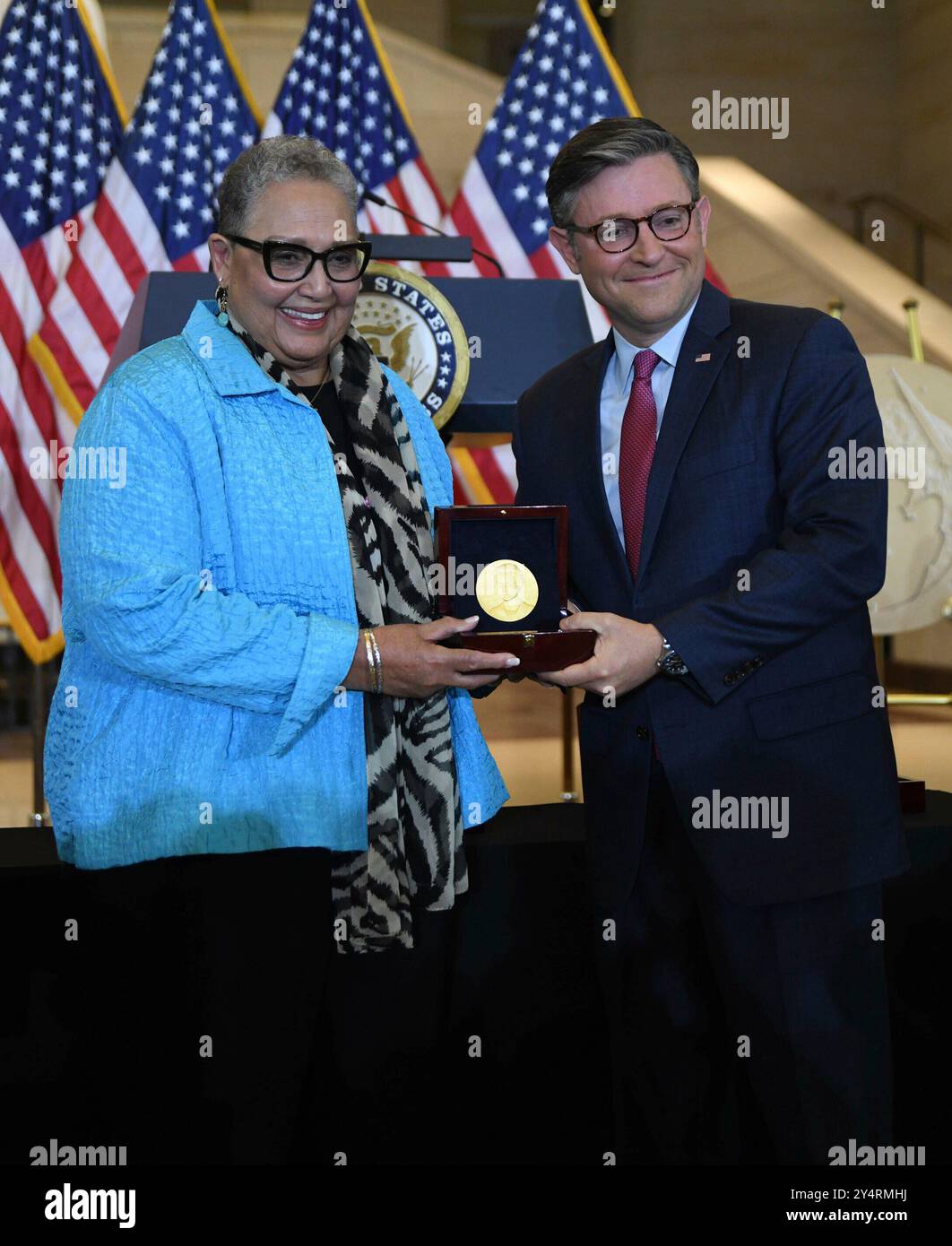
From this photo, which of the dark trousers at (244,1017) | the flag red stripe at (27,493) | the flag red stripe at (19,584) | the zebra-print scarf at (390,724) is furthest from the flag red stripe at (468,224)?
the dark trousers at (244,1017)

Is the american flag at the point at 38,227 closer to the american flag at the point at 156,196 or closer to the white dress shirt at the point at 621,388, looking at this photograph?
the american flag at the point at 156,196

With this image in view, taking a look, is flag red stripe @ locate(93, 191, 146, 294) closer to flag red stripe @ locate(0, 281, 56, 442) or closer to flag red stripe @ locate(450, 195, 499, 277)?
flag red stripe @ locate(0, 281, 56, 442)

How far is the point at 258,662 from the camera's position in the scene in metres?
1.79

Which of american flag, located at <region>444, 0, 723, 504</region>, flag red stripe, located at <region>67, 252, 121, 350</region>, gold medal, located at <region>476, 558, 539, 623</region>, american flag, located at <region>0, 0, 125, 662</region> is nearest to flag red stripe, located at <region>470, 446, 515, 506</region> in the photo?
american flag, located at <region>444, 0, 723, 504</region>

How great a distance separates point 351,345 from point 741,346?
1.95ft

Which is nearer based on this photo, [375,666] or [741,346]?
[375,666]

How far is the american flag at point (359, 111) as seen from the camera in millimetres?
6148

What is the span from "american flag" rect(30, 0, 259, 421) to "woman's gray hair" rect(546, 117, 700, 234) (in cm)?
339

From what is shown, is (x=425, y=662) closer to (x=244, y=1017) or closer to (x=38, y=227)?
(x=244, y=1017)

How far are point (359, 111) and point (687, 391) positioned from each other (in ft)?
15.5

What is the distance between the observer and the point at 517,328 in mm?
3562

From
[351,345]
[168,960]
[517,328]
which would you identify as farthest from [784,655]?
[517,328]

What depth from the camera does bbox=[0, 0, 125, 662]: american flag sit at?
5.28 m
